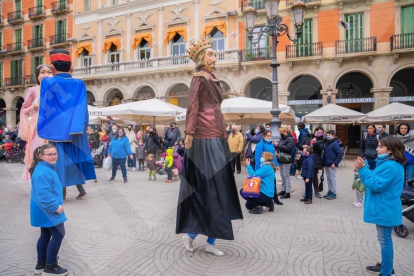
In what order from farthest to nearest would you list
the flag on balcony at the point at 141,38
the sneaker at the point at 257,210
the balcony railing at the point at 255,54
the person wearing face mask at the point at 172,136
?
the flag on balcony at the point at 141,38
the balcony railing at the point at 255,54
the person wearing face mask at the point at 172,136
the sneaker at the point at 257,210

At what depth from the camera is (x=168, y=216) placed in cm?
497

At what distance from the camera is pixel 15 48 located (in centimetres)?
3044

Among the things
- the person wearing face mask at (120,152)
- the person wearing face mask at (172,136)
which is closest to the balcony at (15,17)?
the person wearing face mask at (172,136)

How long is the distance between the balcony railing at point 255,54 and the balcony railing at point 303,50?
1.28 metres

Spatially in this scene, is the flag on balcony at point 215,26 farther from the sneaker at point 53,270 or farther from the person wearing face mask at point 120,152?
the sneaker at point 53,270

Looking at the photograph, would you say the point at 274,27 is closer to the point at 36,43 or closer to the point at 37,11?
the point at 36,43

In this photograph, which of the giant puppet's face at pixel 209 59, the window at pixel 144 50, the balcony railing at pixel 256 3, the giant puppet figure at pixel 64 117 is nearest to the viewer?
the giant puppet's face at pixel 209 59

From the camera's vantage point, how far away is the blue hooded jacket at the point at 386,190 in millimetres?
2938

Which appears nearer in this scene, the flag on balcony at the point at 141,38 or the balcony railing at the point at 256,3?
the balcony railing at the point at 256,3

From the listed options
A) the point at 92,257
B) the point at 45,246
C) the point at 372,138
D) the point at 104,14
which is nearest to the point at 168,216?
the point at 92,257

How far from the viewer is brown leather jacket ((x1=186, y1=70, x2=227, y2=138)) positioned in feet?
11.4

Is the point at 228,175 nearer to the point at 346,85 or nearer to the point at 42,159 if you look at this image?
the point at 42,159

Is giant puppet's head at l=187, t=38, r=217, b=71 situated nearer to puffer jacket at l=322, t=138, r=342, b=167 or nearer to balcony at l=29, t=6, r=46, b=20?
puffer jacket at l=322, t=138, r=342, b=167

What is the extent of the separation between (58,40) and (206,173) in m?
29.1
